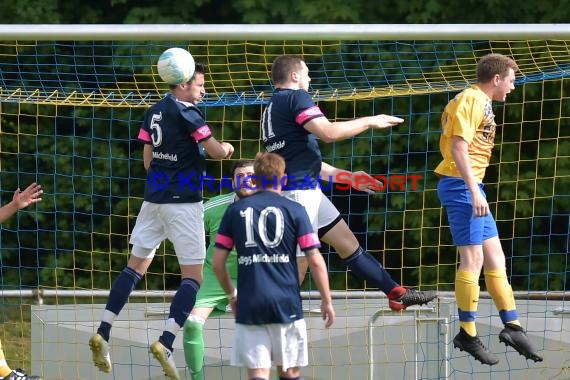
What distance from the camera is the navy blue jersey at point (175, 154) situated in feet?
28.1

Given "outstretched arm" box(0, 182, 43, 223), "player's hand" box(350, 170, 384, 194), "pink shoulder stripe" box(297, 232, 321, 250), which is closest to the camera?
"pink shoulder stripe" box(297, 232, 321, 250)

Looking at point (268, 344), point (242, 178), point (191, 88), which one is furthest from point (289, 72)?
point (268, 344)

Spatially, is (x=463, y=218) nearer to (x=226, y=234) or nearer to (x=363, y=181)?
(x=363, y=181)

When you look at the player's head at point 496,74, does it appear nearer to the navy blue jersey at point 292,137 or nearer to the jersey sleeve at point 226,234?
the navy blue jersey at point 292,137

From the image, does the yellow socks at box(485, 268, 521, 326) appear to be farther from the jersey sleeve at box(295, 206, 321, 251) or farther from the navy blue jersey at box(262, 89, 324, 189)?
the jersey sleeve at box(295, 206, 321, 251)

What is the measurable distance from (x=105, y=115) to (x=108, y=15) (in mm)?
2236

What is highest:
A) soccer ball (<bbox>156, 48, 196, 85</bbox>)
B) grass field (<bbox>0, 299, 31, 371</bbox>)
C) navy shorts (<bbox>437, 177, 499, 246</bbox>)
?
soccer ball (<bbox>156, 48, 196, 85</bbox>)

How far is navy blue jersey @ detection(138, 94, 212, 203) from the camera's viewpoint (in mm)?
8578

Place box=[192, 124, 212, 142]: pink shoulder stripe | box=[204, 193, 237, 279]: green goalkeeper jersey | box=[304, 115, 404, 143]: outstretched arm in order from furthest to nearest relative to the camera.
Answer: box=[204, 193, 237, 279]: green goalkeeper jersey → box=[192, 124, 212, 142]: pink shoulder stripe → box=[304, 115, 404, 143]: outstretched arm

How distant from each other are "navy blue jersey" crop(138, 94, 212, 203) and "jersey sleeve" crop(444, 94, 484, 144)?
61.6 inches

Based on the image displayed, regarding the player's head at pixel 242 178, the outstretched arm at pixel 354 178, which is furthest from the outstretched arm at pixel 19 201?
the outstretched arm at pixel 354 178

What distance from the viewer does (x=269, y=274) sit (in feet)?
24.5

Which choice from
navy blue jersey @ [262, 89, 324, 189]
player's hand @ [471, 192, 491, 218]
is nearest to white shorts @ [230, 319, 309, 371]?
navy blue jersey @ [262, 89, 324, 189]

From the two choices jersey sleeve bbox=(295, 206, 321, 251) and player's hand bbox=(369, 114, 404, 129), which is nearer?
jersey sleeve bbox=(295, 206, 321, 251)
